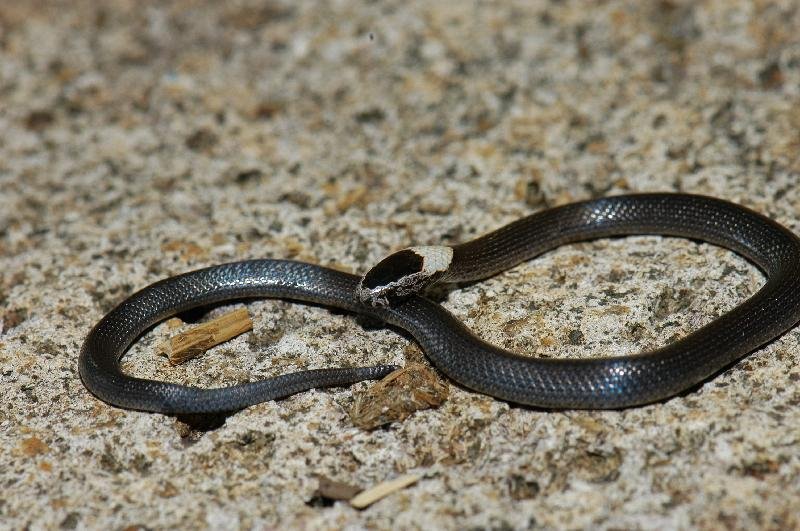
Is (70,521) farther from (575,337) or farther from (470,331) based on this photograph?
(575,337)

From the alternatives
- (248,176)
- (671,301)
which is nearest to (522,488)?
(671,301)

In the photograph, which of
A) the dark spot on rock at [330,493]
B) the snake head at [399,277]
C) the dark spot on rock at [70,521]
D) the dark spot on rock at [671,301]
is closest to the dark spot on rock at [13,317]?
the dark spot on rock at [70,521]

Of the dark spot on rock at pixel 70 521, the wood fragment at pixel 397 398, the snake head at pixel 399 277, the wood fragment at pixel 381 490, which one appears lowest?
the wood fragment at pixel 381 490

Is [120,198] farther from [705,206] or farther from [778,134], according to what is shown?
[778,134]

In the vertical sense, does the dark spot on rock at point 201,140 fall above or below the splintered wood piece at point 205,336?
above

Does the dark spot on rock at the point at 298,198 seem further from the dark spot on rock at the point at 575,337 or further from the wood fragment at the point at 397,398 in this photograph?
the dark spot on rock at the point at 575,337

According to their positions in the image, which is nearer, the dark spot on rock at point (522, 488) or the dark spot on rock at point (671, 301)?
the dark spot on rock at point (522, 488)

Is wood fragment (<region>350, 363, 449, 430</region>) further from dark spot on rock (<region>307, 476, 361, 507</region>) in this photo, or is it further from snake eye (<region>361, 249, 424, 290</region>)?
snake eye (<region>361, 249, 424, 290</region>)

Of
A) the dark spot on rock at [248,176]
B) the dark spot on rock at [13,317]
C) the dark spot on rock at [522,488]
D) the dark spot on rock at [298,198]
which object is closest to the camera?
the dark spot on rock at [522,488]
